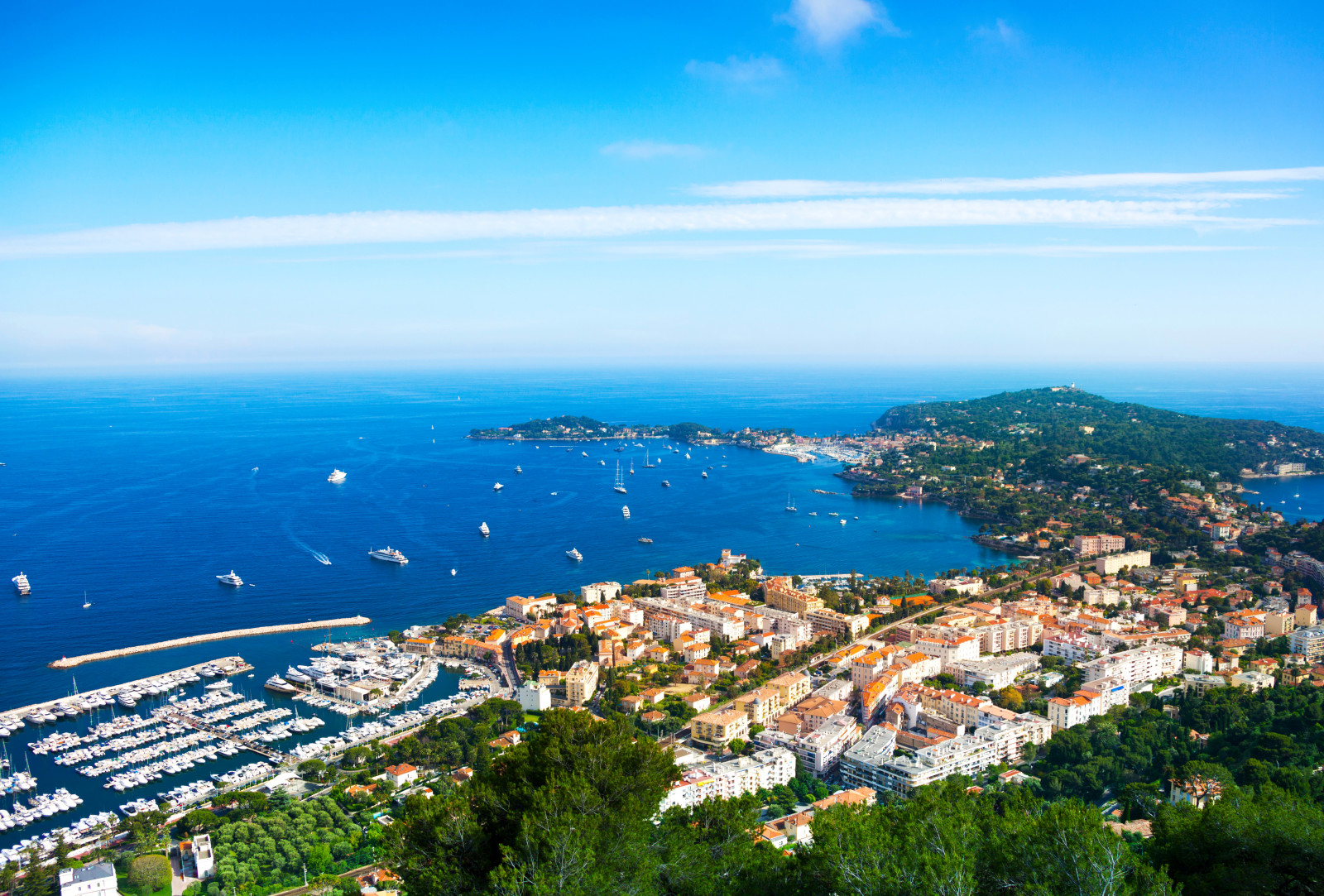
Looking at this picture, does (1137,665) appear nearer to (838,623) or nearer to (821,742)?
(838,623)

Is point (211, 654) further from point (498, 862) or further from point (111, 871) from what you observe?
point (498, 862)

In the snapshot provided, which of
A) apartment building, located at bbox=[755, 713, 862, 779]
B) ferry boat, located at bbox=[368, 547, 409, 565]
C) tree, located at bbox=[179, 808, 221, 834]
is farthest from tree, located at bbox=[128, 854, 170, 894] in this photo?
ferry boat, located at bbox=[368, 547, 409, 565]

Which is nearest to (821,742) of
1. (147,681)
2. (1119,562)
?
(147,681)

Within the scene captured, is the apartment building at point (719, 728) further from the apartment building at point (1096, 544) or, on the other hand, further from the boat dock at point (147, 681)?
the apartment building at point (1096, 544)

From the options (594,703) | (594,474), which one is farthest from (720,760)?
(594,474)

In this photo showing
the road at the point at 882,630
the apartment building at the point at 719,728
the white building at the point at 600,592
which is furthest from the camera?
the white building at the point at 600,592

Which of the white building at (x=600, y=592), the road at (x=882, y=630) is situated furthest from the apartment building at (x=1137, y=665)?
the white building at (x=600, y=592)
